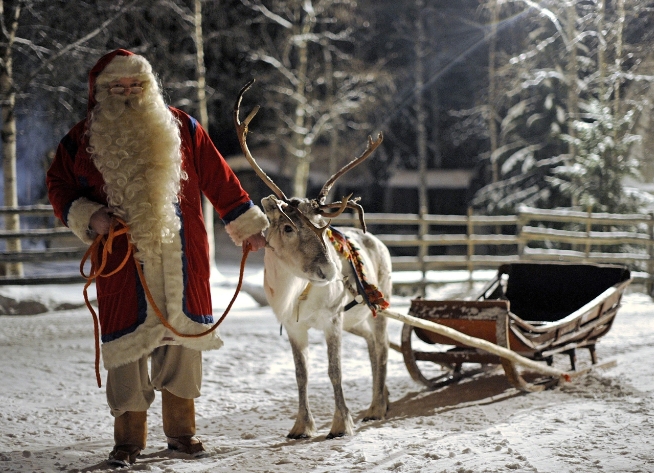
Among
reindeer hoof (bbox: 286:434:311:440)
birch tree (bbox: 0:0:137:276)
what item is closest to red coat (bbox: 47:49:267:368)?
reindeer hoof (bbox: 286:434:311:440)

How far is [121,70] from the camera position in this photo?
144 inches

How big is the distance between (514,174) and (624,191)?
534 centimetres

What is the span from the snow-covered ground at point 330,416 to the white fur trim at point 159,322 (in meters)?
0.57

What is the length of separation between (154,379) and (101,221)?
Result: 2.88 ft

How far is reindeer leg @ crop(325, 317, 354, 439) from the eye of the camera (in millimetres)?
4367

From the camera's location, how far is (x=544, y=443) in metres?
4.07

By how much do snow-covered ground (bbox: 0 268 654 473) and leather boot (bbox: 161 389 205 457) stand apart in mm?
81

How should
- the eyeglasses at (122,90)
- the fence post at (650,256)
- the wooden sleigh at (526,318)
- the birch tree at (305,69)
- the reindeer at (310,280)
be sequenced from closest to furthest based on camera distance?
1. the eyeglasses at (122,90)
2. the reindeer at (310,280)
3. the wooden sleigh at (526,318)
4. the fence post at (650,256)
5. the birch tree at (305,69)

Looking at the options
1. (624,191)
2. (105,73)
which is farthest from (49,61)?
(624,191)

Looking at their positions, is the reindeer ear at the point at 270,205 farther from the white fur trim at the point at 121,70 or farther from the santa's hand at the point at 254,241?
the white fur trim at the point at 121,70

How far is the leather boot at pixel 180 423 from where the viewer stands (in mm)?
3867

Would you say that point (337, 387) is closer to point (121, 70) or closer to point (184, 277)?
point (184, 277)

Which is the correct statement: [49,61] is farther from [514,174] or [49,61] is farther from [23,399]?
[514,174]

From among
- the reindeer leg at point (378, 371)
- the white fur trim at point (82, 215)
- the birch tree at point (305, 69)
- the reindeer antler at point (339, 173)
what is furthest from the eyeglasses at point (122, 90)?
the birch tree at point (305, 69)
